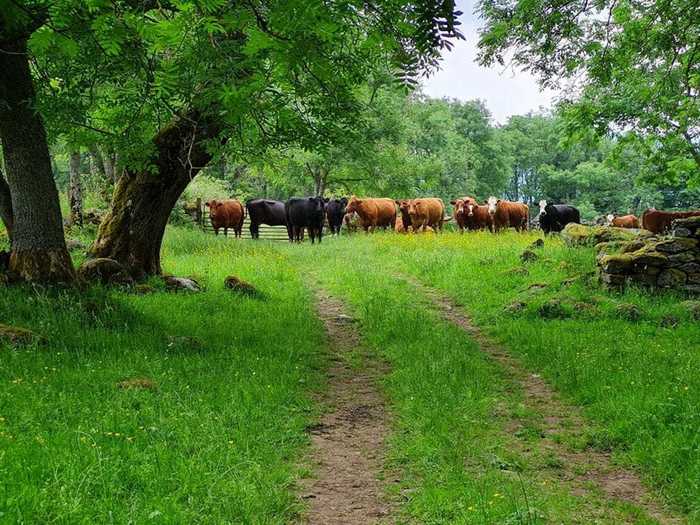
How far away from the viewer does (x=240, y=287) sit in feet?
38.9

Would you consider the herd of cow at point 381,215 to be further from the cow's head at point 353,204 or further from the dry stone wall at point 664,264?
the dry stone wall at point 664,264

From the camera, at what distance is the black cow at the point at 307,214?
91.2 feet

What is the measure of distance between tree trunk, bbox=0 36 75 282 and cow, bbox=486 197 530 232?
2349 centimetres

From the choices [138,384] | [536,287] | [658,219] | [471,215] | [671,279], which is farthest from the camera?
[471,215]

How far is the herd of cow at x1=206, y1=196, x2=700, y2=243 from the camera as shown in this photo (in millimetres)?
28453

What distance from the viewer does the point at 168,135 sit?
36.6ft

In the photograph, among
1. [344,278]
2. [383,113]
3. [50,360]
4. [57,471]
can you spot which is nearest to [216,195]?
[383,113]

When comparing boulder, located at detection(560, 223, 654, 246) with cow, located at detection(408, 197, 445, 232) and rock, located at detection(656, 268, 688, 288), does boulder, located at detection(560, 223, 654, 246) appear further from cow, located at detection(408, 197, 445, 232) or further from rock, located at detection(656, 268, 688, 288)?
cow, located at detection(408, 197, 445, 232)

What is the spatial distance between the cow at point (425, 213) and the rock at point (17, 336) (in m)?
22.8

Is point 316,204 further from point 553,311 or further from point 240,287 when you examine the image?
point 553,311

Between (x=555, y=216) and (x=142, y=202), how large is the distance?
74.2ft

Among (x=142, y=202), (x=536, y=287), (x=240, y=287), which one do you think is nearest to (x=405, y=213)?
(x=536, y=287)

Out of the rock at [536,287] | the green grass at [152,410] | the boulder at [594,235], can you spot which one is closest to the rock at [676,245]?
the rock at [536,287]

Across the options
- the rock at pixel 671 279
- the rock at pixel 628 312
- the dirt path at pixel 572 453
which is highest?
the rock at pixel 671 279
